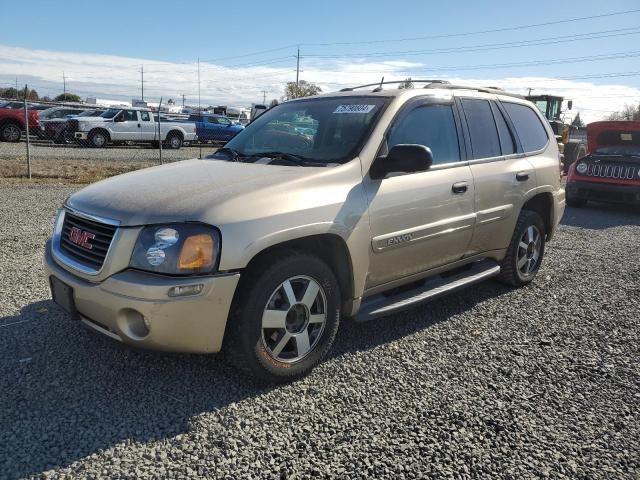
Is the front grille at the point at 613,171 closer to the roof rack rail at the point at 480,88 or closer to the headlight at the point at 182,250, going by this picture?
the roof rack rail at the point at 480,88

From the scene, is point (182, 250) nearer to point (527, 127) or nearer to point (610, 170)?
point (527, 127)

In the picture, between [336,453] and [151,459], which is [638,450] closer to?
[336,453]

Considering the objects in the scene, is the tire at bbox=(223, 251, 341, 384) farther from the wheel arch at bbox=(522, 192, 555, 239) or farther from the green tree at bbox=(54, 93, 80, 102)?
the green tree at bbox=(54, 93, 80, 102)

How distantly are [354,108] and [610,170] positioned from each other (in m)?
8.83

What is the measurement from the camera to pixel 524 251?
5227 millimetres

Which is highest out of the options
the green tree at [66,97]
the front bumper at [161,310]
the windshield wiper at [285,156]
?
the green tree at [66,97]

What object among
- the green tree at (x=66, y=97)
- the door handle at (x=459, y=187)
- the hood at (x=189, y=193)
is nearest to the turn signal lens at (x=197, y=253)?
the hood at (x=189, y=193)

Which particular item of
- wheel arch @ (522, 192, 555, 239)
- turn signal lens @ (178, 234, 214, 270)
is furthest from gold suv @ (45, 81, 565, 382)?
wheel arch @ (522, 192, 555, 239)

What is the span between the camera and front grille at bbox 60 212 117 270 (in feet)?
9.76

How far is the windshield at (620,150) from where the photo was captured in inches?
428

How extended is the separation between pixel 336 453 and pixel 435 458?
480 mm

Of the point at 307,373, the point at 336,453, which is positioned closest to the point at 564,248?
the point at 307,373

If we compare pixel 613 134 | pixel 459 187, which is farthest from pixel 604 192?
pixel 459 187

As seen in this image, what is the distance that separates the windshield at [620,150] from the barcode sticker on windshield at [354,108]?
908cm
